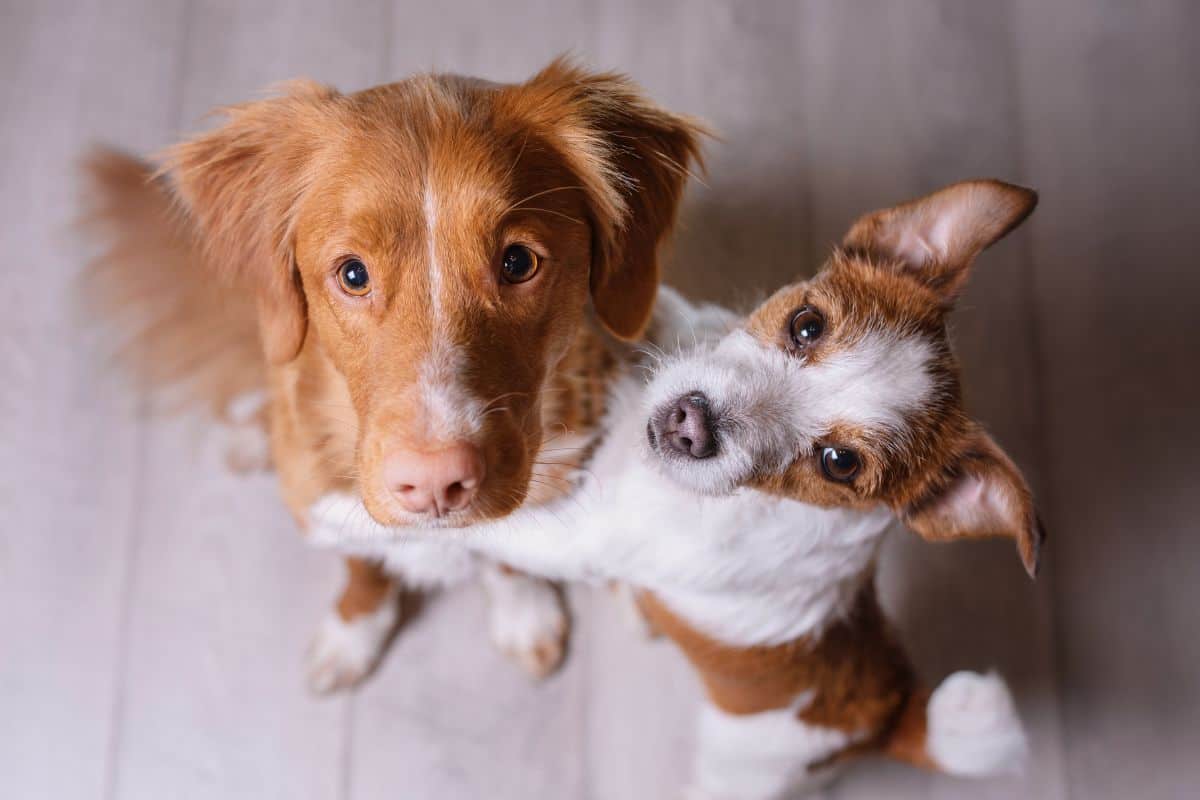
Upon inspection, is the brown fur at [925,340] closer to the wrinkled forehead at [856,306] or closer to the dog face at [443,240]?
the wrinkled forehead at [856,306]

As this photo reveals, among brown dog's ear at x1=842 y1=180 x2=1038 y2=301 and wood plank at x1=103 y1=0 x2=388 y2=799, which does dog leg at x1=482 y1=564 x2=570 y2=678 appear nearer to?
wood plank at x1=103 y1=0 x2=388 y2=799

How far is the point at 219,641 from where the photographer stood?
254 cm

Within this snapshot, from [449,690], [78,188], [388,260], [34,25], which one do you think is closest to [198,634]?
[449,690]

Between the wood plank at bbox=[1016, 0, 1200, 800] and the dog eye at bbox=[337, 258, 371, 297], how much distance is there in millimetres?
2042

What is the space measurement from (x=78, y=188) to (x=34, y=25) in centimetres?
62

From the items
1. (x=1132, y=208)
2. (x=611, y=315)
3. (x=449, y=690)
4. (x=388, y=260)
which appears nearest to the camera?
(x=388, y=260)

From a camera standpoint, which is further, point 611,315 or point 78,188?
point 78,188

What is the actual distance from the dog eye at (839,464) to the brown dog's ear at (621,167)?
449 millimetres

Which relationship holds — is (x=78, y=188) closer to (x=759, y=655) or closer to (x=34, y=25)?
(x=34, y=25)

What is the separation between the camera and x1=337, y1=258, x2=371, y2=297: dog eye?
62.4 inches

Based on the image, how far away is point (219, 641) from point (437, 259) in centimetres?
155

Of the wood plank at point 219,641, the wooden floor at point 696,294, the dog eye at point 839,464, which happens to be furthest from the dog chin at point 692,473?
the wood plank at point 219,641

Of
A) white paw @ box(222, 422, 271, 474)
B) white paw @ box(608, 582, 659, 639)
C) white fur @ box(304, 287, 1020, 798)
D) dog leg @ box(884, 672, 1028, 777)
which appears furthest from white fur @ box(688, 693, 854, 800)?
white paw @ box(222, 422, 271, 474)

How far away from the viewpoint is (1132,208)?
9.27 feet
